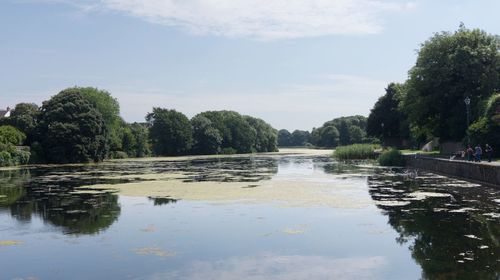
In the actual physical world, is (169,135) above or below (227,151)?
above

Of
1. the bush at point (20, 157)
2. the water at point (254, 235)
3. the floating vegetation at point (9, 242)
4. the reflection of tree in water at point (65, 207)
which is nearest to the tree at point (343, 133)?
the bush at point (20, 157)

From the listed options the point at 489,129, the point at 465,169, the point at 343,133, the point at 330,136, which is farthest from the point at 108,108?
the point at 343,133

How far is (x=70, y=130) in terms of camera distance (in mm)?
59250

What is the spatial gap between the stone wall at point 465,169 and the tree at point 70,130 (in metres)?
39.4

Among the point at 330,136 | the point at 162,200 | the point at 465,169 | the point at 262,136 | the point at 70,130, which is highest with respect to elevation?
the point at 330,136

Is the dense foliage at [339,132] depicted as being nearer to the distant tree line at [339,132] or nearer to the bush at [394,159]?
the distant tree line at [339,132]

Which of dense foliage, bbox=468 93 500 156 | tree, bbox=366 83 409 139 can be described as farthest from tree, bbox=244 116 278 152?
dense foliage, bbox=468 93 500 156

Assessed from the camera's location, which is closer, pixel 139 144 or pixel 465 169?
pixel 465 169

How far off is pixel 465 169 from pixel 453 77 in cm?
1814

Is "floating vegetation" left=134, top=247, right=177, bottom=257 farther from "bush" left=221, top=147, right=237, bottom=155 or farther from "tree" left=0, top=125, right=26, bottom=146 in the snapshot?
"bush" left=221, top=147, right=237, bottom=155

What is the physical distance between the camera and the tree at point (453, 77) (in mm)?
41562

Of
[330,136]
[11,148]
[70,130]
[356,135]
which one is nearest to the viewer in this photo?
[11,148]

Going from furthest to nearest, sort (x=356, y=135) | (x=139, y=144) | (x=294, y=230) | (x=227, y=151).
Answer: (x=356, y=135) < (x=227, y=151) < (x=139, y=144) < (x=294, y=230)

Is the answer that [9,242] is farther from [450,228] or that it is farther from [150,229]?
[450,228]
